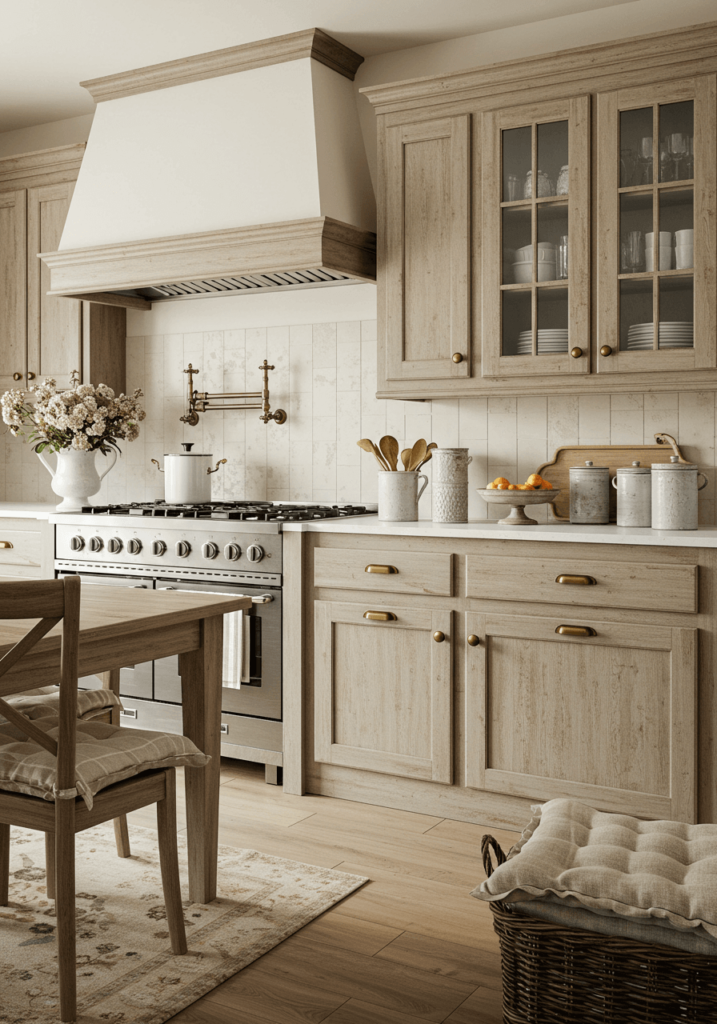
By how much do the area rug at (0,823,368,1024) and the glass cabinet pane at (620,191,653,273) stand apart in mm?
2047

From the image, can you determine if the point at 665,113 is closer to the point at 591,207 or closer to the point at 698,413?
the point at 591,207

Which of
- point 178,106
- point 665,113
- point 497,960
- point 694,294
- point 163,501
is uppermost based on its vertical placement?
point 178,106

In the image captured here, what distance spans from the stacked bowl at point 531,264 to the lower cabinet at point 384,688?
3.78 feet

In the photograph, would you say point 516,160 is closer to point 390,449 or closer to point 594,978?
point 390,449

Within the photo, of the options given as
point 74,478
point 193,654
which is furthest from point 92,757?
point 74,478

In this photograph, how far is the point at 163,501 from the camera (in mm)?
4445

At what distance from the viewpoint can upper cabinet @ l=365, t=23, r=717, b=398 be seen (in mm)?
3021

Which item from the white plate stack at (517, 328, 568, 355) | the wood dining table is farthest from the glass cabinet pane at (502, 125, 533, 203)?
the wood dining table

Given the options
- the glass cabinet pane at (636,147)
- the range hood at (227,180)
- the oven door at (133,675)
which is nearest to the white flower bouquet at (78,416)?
the range hood at (227,180)

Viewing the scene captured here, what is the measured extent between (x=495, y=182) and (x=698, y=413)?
105 cm

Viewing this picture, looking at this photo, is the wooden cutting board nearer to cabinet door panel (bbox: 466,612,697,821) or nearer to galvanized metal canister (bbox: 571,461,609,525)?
galvanized metal canister (bbox: 571,461,609,525)

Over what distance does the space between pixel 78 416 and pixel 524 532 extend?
1.91 m

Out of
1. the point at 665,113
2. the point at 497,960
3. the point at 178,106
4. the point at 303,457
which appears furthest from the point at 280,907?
the point at 178,106

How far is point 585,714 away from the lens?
114 inches
